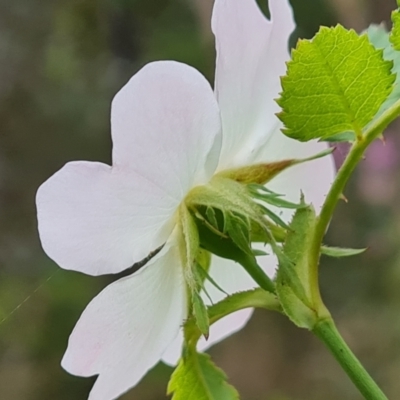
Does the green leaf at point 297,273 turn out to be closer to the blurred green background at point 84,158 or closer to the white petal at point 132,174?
the white petal at point 132,174

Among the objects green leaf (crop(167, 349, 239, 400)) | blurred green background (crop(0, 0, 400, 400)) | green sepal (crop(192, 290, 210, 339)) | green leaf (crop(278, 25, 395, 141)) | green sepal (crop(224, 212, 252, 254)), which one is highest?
green leaf (crop(278, 25, 395, 141))

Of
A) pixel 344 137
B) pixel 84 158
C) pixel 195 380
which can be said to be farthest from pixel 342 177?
pixel 84 158

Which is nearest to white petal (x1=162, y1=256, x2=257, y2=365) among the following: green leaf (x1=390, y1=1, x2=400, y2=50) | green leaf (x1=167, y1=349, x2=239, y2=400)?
green leaf (x1=167, y1=349, x2=239, y2=400)

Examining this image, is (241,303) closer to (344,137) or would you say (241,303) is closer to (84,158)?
(344,137)

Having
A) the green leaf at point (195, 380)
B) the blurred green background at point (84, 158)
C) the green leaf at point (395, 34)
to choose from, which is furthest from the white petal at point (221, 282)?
the blurred green background at point (84, 158)

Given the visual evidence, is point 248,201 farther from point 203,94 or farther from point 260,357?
point 260,357

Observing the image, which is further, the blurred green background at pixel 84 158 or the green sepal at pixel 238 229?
the blurred green background at pixel 84 158

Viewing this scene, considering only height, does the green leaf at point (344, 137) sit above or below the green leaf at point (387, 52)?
below

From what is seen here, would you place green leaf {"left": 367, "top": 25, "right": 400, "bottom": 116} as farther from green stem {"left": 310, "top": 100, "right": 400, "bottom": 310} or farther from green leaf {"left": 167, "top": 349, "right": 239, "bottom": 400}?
green leaf {"left": 167, "top": 349, "right": 239, "bottom": 400}
